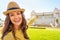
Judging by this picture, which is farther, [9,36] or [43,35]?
[43,35]

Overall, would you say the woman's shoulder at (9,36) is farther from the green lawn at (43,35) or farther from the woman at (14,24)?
the green lawn at (43,35)

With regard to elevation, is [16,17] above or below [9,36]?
above

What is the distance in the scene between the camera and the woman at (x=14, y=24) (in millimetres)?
1116

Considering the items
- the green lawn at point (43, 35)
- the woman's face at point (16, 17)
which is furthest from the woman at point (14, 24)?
the green lawn at point (43, 35)

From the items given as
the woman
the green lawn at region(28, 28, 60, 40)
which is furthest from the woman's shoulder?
the green lawn at region(28, 28, 60, 40)

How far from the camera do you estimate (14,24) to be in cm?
115

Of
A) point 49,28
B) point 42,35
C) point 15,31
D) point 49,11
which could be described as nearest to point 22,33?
point 15,31

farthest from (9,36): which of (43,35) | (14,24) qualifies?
(43,35)

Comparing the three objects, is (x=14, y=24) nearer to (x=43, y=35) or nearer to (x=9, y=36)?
(x=9, y=36)

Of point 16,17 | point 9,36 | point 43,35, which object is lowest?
point 43,35

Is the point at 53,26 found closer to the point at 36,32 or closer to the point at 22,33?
the point at 36,32

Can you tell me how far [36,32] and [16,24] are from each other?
0.79 m

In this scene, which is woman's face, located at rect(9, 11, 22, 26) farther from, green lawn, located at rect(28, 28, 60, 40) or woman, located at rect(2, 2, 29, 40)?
green lawn, located at rect(28, 28, 60, 40)

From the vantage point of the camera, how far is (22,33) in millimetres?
1172
